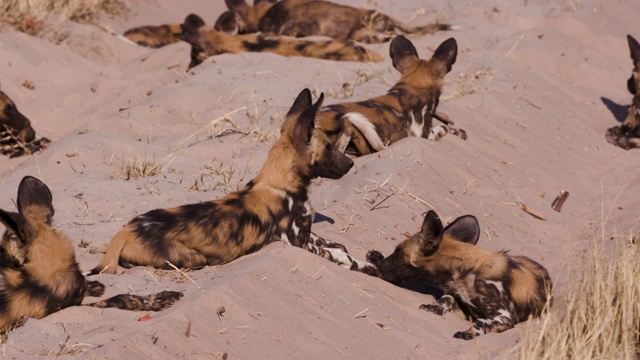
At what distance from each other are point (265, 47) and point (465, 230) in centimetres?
481

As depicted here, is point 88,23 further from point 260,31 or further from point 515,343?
point 515,343

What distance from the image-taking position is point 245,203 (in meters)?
5.26

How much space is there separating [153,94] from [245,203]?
379cm

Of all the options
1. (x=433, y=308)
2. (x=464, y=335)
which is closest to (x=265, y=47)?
(x=433, y=308)

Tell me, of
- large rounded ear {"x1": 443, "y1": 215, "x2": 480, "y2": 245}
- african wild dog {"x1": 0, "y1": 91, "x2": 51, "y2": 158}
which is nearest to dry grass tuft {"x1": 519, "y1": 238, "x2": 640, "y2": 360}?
large rounded ear {"x1": 443, "y1": 215, "x2": 480, "y2": 245}

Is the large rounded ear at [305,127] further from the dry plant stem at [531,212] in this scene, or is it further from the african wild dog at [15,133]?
the african wild dog at [15,133]

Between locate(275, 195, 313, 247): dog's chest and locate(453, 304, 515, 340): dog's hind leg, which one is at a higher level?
locate(275, 195, 313, 247): dog's chest

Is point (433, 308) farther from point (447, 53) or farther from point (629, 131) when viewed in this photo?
point (629, 131)

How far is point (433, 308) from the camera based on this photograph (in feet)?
16.8

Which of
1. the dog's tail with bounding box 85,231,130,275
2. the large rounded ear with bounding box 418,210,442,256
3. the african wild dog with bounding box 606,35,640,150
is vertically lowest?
the african wild dog with bounding box 606,35,640,150

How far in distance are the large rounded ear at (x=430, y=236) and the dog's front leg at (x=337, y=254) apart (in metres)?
0.26

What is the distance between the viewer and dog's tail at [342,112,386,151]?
6973mm

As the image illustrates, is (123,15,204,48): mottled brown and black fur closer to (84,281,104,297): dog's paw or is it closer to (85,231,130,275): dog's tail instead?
(85,231,130,275): dog's tail

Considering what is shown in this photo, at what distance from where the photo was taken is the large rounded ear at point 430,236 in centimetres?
532
